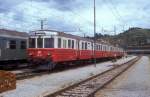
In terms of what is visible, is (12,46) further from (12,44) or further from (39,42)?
(39,42)

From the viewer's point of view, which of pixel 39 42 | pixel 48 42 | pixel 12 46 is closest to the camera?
pixel 48 42

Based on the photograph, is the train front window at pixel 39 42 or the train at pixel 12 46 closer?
the train at pixel 12 46

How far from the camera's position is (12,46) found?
3256 centimetres

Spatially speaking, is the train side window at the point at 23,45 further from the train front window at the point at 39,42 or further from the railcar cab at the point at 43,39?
the train front window at the point at 39,42

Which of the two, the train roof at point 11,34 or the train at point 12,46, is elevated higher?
the train roof at point 11,34

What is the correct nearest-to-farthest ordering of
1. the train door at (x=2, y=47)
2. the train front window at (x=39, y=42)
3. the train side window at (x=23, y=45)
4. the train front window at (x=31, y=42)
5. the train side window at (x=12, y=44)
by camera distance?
the train door at (x=2, y=47) < the train front window at (x=39, y=42) < the train side window at (x=12, y=44) < the train front window at (x=31, y=42) < the train side window at (x=23, y=45)

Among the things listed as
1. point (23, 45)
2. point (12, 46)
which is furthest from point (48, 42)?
point (23, 45)

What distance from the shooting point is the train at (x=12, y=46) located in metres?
30.9

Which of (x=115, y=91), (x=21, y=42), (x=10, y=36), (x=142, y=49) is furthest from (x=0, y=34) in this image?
(x=142, y=49)

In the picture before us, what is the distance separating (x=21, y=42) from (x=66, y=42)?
3.67 meters

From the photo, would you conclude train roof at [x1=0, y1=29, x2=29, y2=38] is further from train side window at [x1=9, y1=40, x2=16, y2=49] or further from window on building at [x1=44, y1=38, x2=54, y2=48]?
window on building at [x1=44, y1=38, x2=54, y2=48]

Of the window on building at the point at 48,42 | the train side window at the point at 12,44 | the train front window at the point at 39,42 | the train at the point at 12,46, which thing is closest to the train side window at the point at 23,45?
the train at the point at 12,46

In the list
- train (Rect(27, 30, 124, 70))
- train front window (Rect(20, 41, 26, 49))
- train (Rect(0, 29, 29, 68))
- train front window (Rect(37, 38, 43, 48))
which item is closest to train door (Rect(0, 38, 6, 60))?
train (Rect(0, 29, 29, 68))

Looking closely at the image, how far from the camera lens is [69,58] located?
3591 cm
